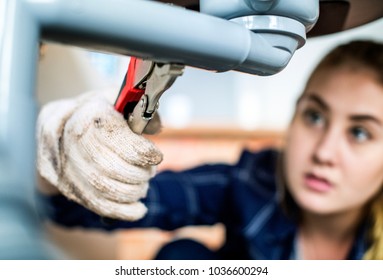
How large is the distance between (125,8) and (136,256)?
91cm

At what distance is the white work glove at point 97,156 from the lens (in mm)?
→ 296

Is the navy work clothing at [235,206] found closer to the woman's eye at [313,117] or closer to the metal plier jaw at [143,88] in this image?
the woman's eye at [313,117]

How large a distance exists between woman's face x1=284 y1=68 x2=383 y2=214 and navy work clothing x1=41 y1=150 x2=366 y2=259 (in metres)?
0.11

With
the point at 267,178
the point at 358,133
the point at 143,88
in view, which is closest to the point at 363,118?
the point at 358,133

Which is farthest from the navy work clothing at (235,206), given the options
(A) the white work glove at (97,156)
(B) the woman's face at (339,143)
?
(A) the white work glove at (97,156)

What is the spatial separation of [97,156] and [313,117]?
0.37 m

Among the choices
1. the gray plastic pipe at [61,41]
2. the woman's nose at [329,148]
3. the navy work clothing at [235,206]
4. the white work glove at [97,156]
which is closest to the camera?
the gray plastic pipe at [61,41]

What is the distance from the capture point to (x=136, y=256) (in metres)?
1.03

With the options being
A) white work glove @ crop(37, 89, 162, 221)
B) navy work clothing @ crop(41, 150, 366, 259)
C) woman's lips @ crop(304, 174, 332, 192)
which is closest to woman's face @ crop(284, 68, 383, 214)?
woman's lips @ crop(304, 174, 332, 192)

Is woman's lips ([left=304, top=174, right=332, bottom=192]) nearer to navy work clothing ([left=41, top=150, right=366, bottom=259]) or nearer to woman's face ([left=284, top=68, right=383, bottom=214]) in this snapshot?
woman's face ([left=284, top=68, right=383, bottom=214])
